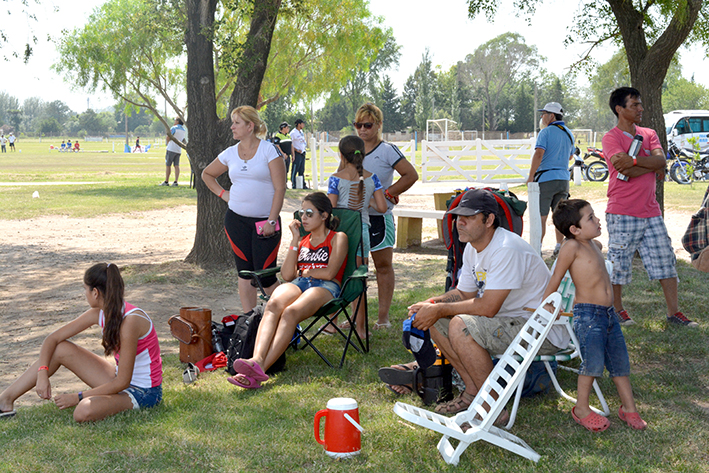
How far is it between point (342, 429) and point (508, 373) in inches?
33.1

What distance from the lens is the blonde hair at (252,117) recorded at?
511 cm

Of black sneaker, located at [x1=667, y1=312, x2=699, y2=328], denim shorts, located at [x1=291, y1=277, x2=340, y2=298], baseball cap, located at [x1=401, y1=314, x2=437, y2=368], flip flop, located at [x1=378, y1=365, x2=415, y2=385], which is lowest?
flip flop, located at [x1=378, y1=365, x2=415, y2=385]

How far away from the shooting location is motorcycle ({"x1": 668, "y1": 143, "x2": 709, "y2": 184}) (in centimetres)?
1780

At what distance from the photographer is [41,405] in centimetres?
390

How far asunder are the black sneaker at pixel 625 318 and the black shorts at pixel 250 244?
2810mm

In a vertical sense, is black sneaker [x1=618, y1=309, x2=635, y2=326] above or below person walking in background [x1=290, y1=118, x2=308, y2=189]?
below

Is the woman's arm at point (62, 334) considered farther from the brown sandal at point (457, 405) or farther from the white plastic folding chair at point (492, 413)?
the brown sandal at point (457, 405)

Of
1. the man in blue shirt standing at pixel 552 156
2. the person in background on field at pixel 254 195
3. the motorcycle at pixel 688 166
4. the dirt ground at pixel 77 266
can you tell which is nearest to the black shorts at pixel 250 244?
the person in background on field at pixel 254 195

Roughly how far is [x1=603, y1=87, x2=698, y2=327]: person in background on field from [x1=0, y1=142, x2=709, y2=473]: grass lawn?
46 centimetres

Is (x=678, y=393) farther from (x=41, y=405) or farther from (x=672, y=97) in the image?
(x=672, y=97)

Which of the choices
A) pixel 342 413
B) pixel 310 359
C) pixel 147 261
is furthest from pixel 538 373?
pixel 147 261

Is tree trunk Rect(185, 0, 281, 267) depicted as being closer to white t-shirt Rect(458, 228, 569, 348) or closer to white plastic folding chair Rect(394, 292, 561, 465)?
white t-shirt Rect(458, 228, 569, 348)

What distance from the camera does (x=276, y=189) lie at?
5156mm

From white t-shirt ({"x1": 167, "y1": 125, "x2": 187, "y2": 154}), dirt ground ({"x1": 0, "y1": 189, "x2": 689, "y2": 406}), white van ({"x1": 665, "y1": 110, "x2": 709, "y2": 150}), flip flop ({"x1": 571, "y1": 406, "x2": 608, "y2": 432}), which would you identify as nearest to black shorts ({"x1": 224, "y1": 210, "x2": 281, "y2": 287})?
dirt ground ({"x1": 0, "y1": 189, "x2": 689, "y2": 406})
